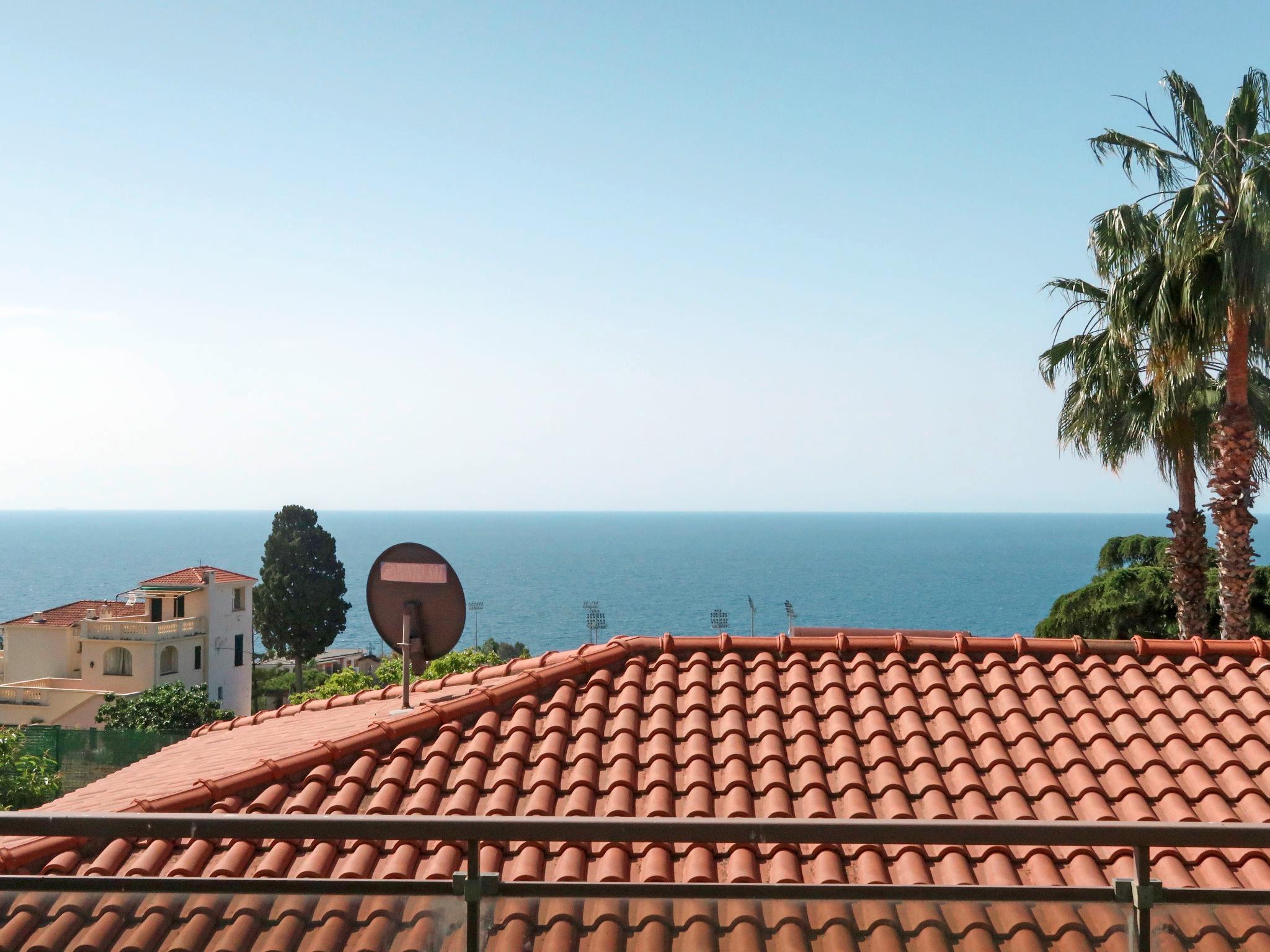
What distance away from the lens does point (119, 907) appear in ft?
10.6

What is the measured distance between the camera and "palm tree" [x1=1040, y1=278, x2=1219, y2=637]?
18.6m

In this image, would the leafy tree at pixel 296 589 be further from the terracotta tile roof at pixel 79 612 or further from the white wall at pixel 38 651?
the white wall at pixel 38 651

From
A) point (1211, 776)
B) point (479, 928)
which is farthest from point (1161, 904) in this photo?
point (1211, 776)

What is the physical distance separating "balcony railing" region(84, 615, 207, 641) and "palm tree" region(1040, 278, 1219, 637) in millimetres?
46391

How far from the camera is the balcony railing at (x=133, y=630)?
5144 centimetres

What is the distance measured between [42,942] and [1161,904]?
353 centimetres

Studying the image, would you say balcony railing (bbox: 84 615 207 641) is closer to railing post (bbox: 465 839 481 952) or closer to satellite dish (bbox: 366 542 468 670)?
satellite dish (bbox: 366 542 468 670)

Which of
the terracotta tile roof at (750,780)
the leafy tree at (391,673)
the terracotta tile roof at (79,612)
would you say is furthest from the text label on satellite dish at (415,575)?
the terracotta tile roof at (79,612)

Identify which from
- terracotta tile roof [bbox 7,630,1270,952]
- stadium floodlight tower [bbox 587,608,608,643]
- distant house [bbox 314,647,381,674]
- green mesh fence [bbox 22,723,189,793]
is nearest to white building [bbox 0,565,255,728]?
distant house [bbox 314,647,381,674]

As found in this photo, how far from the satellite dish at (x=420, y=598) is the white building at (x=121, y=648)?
46788 mm

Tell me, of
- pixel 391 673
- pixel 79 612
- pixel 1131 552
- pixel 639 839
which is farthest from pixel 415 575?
pixel 79 612

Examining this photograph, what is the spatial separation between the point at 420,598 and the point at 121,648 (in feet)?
166

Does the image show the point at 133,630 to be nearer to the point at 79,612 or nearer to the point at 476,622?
the point at 79,612

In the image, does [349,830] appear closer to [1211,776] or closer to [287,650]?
[1211,776]
